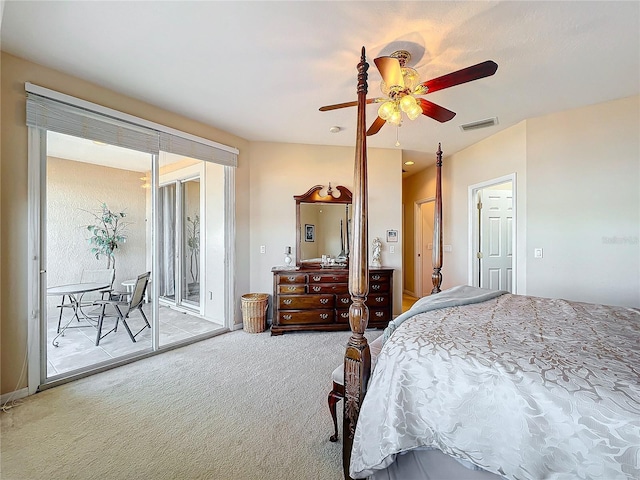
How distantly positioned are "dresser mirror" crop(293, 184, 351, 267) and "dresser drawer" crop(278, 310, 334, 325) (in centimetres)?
73

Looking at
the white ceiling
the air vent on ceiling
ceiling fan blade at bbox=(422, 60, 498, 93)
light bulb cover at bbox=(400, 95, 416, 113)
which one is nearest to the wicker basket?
the white ceiling

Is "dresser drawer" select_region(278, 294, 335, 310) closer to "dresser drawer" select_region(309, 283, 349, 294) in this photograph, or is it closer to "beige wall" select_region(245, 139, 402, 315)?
"dresser drawer" select_region(309, 283, 349, 294)

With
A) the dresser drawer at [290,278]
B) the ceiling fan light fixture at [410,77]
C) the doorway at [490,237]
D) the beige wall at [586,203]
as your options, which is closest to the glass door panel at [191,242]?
the dresser drawer at [290,278]

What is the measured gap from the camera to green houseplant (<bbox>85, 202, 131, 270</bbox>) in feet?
9.96

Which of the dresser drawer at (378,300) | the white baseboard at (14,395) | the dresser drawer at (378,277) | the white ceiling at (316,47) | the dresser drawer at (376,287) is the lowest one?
the white baseboard at (14,395)

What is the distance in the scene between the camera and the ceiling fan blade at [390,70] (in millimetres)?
1623

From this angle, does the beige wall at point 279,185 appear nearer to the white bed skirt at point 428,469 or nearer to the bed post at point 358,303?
the bed post at point 358,303

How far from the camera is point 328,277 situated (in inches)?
144

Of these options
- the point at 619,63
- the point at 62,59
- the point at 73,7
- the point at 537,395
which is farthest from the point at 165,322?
the point at 619,63

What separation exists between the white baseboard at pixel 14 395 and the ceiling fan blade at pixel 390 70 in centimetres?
347

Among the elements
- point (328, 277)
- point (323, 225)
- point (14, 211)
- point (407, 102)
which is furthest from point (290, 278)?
point (14, 211)

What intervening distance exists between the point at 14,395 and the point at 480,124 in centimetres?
513

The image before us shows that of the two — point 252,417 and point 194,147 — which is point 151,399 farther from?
point 194,147

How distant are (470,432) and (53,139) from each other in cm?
357
